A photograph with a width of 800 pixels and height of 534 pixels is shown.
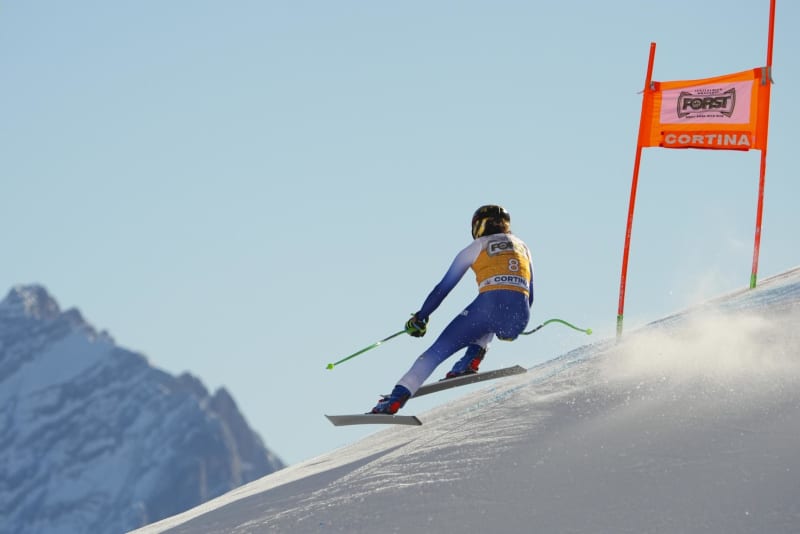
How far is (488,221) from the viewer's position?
33.2 feet

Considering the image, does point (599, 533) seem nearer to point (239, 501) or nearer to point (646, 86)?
point (239, 501)

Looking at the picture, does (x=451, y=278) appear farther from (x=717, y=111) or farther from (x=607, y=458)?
(x=717, y=111)

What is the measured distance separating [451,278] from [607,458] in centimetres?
341

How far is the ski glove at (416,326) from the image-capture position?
386 inches

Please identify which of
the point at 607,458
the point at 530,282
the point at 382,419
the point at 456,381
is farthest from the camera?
the point at 530,282

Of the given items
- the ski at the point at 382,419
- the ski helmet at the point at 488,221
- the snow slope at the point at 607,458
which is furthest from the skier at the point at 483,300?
the snow slope at the point at 607,458

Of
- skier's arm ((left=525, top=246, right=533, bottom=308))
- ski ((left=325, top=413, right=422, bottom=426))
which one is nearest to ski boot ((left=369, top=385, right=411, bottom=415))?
ski ((left=325, top=413, right=422, bottom=426))

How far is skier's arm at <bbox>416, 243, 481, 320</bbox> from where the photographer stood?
9836 mm

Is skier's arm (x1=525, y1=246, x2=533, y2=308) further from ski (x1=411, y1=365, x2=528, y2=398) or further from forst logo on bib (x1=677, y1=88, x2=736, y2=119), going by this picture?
forst logo on bib (x1=677, y1=88, x2=736, y2=119)

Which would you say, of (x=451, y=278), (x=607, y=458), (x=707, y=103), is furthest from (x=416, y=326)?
(x=707, y=103)

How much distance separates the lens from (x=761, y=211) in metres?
12.4

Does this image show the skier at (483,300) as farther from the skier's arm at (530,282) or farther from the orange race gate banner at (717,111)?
the orange race gate banner at (717,111)

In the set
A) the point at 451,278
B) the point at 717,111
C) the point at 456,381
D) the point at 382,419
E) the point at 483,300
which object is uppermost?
the point at 717,111

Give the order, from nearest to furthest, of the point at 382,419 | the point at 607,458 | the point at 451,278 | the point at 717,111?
1. the point at 607,458
2. the point at 382,419
3. the point at 451,278
4. the point at 717,111
